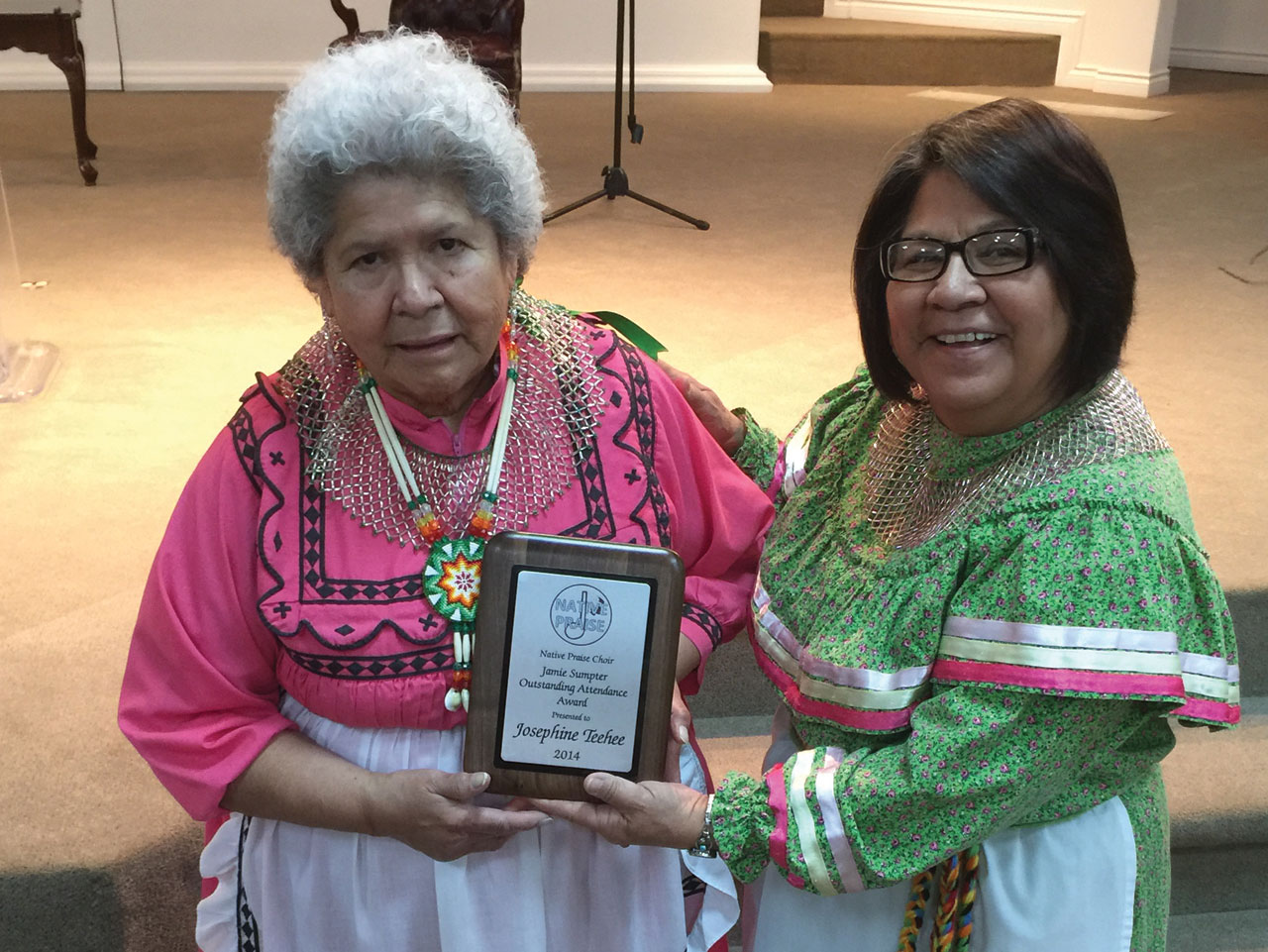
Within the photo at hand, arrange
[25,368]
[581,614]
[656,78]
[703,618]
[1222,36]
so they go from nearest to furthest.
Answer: [581,614]
[703,618]
[25,368]
[656,78]
[1222,36]

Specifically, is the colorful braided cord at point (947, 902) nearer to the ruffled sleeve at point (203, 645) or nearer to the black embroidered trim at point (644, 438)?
the black embroidered trim at point (644, 438)

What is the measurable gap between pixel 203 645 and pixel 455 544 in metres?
0.31

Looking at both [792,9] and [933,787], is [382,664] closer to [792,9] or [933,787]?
[933,787]

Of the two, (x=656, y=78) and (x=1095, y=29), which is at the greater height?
(x=1095, y=29)

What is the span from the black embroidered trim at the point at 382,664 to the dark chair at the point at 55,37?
4.98m

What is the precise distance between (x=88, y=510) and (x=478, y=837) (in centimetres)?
196

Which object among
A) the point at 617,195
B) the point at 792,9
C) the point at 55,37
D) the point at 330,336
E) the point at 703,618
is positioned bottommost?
the point at 617,195

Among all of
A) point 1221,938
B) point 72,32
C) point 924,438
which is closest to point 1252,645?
point 1221,938

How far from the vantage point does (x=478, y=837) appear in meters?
1.51

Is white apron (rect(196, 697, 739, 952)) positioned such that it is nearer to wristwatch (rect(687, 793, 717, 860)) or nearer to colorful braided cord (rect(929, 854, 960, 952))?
wristwatch (rect(687, 793, 717, 860))

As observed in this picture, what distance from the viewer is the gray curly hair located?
1411 mm

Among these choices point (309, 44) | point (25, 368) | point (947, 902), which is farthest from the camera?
point (309, 44)

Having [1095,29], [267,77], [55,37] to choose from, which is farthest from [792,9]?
[55,37]

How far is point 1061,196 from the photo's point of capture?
4.38ft
